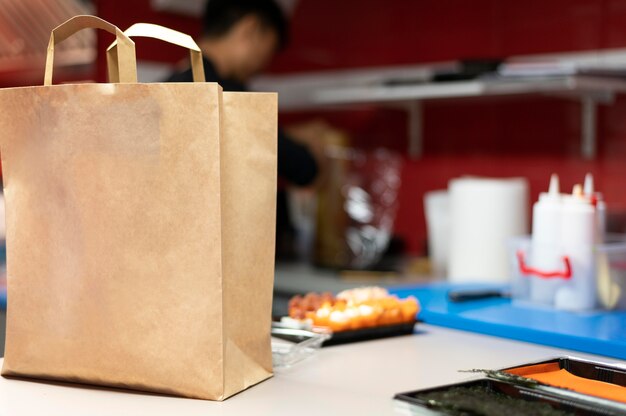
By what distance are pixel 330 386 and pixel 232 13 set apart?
5.26 ft

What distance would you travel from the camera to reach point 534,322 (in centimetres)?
162

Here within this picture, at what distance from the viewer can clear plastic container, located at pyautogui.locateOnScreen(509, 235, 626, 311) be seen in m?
1.73

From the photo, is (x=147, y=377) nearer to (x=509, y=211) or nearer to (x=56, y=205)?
(x=56, y=205)

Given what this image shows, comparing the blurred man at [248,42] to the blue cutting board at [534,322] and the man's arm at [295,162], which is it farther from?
the blue cutting board at [534,322]

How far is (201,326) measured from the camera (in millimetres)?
1092

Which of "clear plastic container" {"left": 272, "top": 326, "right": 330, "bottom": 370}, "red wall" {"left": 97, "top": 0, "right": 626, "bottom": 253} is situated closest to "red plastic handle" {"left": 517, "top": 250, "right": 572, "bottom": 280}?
"clear plastic container" {"left": 272, "top": 326, "right": 330, "bottom": 370}

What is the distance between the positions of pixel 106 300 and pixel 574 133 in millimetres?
1907

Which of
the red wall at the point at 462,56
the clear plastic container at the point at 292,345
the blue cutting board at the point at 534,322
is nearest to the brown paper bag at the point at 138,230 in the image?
the clear plastic container at the point at 292,345

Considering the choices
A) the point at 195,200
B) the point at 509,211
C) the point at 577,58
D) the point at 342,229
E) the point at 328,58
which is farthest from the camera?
the point at 328,58

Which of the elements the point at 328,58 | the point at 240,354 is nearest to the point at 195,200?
the point at 240,354

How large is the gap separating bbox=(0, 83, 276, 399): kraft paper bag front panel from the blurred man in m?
1.41

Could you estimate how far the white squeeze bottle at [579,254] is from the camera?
1.73 metres

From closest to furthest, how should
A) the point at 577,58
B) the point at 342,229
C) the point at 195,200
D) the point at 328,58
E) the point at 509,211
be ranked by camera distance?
the point at 195,200, the point at 509,211, the point at 577,58, the point at 342,229, the point at 328,58

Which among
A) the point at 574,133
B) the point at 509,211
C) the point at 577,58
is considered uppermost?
the point at 577,58
